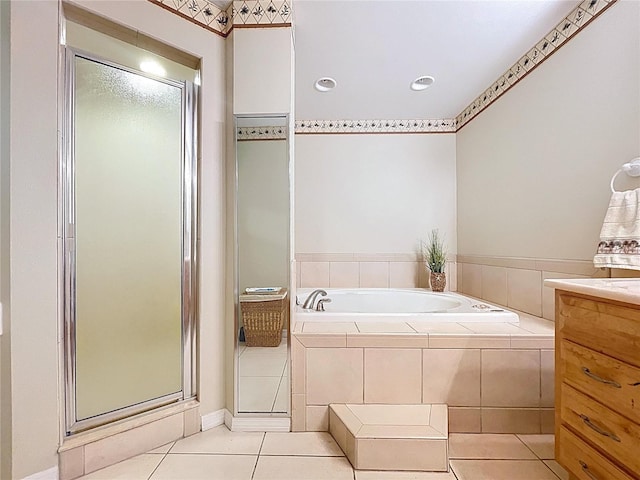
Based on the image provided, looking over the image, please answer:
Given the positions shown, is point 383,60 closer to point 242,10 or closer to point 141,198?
point 242,10

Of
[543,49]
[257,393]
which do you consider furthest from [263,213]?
[543,49]

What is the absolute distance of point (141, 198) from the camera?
1.55 m

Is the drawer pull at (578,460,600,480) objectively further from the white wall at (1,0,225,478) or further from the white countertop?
the white wall at (1,0,225,478)

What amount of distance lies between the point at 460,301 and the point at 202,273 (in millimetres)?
2021

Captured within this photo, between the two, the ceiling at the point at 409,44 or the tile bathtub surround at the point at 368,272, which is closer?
the ceiling at the point at 409,44

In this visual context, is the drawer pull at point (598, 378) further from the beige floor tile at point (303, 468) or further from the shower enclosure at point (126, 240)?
the shower enclosure at point (126, 240)

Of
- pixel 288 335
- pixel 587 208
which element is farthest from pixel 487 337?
pixel 288 335

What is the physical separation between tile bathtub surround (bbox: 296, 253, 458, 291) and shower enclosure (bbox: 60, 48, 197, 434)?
162 cm

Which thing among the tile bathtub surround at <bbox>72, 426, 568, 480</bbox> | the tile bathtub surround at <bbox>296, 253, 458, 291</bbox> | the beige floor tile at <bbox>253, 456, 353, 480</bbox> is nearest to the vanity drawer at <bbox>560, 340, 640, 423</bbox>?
the tile bathtub surround at <bbox>72, 426, 568, 480</bbox>

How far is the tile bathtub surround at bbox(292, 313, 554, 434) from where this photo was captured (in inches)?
63.2

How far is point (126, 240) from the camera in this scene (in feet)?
4.97

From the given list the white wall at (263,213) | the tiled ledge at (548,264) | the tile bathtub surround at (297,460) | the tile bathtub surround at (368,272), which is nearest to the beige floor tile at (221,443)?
the tile bathtub surround at (297,460)

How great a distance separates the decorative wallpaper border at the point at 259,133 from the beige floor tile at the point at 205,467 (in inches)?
61.8

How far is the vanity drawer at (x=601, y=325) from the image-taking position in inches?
36.8
